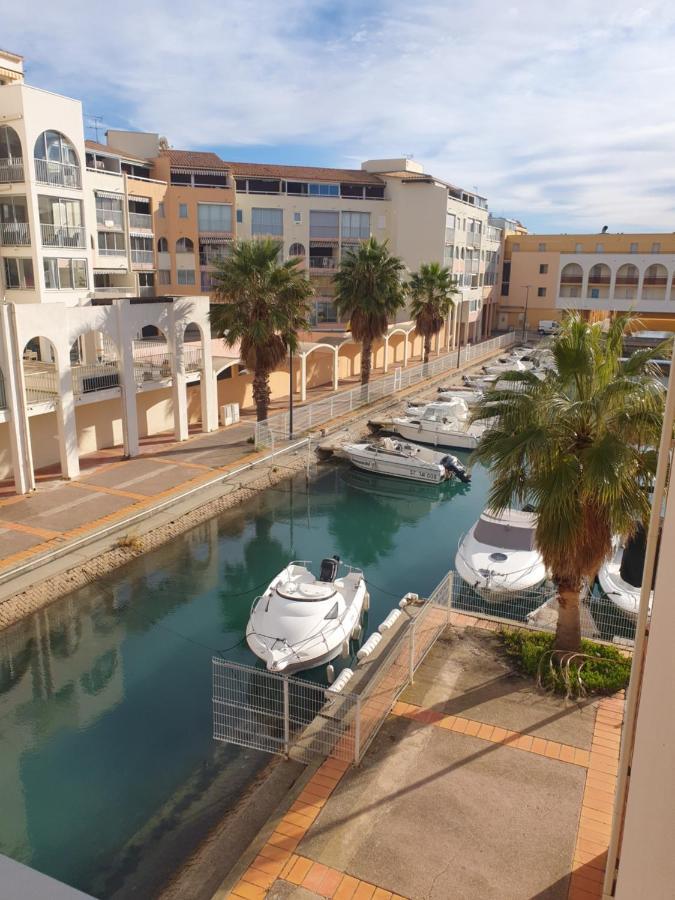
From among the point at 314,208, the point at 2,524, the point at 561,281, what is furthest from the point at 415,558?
the point at 561,281

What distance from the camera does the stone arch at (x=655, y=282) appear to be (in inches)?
3041

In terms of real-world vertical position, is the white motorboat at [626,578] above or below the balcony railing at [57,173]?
below

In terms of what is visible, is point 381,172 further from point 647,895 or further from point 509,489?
point 647,895

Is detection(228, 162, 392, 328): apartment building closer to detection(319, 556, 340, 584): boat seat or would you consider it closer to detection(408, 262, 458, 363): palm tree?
detection(408, 262, 458, 363): palm tree

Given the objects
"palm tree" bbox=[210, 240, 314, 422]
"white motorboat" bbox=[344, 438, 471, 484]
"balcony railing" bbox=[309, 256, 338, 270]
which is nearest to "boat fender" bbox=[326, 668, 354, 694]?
"white motorboat" bbox=[344, 438, 471, 484]

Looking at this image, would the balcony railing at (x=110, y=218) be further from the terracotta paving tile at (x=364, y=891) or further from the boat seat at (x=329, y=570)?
the terracotta paving tile at (x=364, y=891)

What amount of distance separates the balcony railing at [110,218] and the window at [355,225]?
2164 cm

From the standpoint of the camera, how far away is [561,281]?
82.3 metres

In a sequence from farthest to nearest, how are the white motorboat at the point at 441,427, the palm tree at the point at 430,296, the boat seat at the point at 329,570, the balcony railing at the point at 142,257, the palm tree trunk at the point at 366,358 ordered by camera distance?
1. the palm tree at the point at 430,296
2. the balcony railing at the point at 142,257
3. the palm tree trunk at the point at 366,358
4. the white motorboat at the point at 441,427
5. the boat seat at the point at 329,570

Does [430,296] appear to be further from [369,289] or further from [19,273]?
[19,273]

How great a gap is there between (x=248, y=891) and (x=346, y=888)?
121 cm

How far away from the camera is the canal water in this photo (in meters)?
11.4

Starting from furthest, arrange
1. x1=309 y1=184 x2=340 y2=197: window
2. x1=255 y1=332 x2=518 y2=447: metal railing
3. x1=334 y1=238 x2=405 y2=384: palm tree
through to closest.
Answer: x1=309 y1=184 x2=340 y2=197: window < x1=334 y1=238 x2=405 y2=384: palm tree < x1=255 y1=332 x2=518 y2=447: metal railing

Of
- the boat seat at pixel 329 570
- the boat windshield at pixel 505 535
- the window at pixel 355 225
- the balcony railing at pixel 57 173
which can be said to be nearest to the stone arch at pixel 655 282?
the window at pixel 355 225
